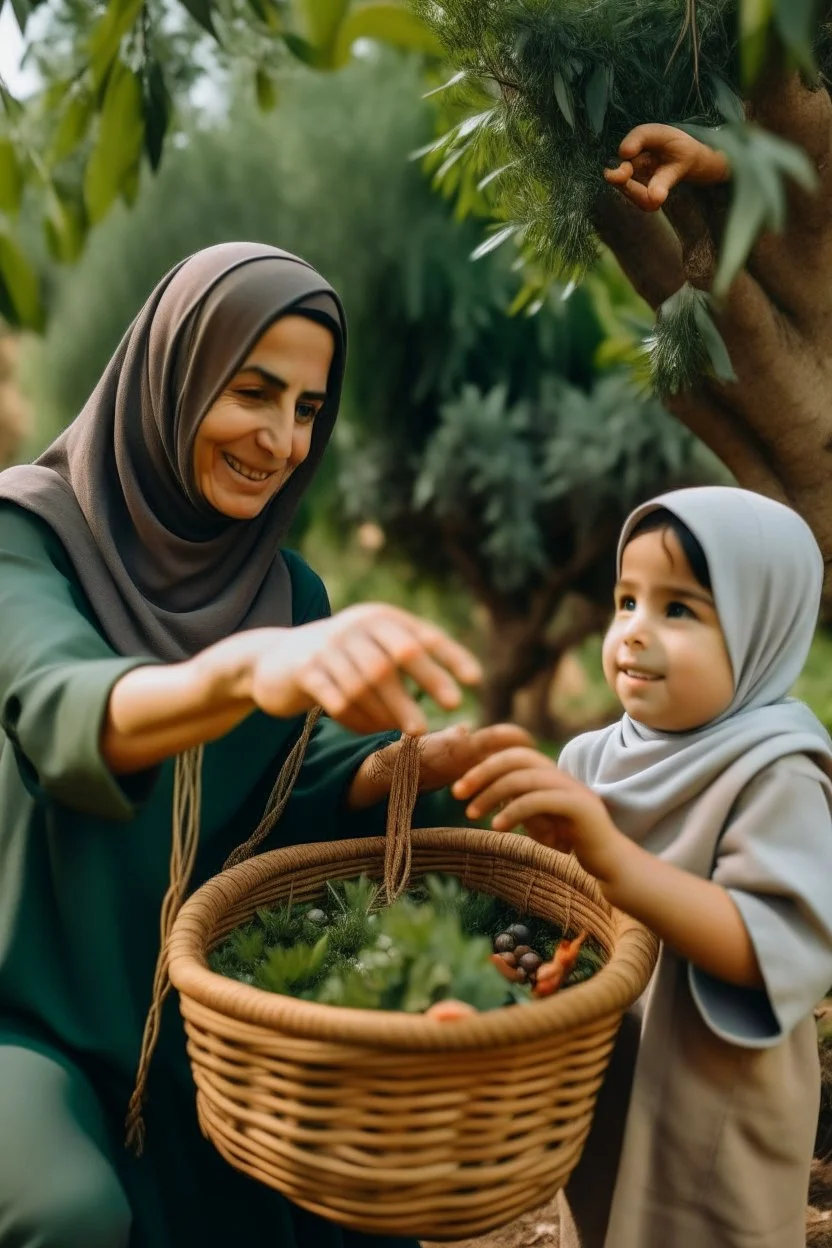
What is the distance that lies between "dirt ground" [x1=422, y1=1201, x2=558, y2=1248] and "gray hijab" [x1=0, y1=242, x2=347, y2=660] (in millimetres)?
1044

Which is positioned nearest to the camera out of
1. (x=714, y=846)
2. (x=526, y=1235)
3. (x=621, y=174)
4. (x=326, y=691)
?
(x=326, y=691)

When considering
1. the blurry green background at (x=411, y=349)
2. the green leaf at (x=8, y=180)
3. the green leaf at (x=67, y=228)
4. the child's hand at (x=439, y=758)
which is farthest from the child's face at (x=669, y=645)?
the blurry green background at (x=411, y=349)

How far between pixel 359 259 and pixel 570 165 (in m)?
3.37

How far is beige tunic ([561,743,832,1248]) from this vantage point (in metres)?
1.23

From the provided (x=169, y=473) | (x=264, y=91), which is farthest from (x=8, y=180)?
(x=169, y=473)

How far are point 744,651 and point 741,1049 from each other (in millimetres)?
423

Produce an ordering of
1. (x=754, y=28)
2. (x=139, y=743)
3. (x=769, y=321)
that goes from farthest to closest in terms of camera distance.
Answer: (x=769, y=321)
(x=139, y=743)
(x=754, y=28)

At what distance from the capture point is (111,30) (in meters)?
1.65

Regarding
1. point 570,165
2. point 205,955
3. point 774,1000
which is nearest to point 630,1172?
point 774,1000

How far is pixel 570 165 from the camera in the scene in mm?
1623

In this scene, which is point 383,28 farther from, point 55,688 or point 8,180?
point 55,688

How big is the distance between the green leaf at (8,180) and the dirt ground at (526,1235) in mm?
1847

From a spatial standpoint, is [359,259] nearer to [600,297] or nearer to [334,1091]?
[600,297]

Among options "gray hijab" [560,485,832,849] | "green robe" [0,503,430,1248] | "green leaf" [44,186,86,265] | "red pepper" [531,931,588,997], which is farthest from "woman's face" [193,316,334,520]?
"green leaf" [44,186,86,265]
